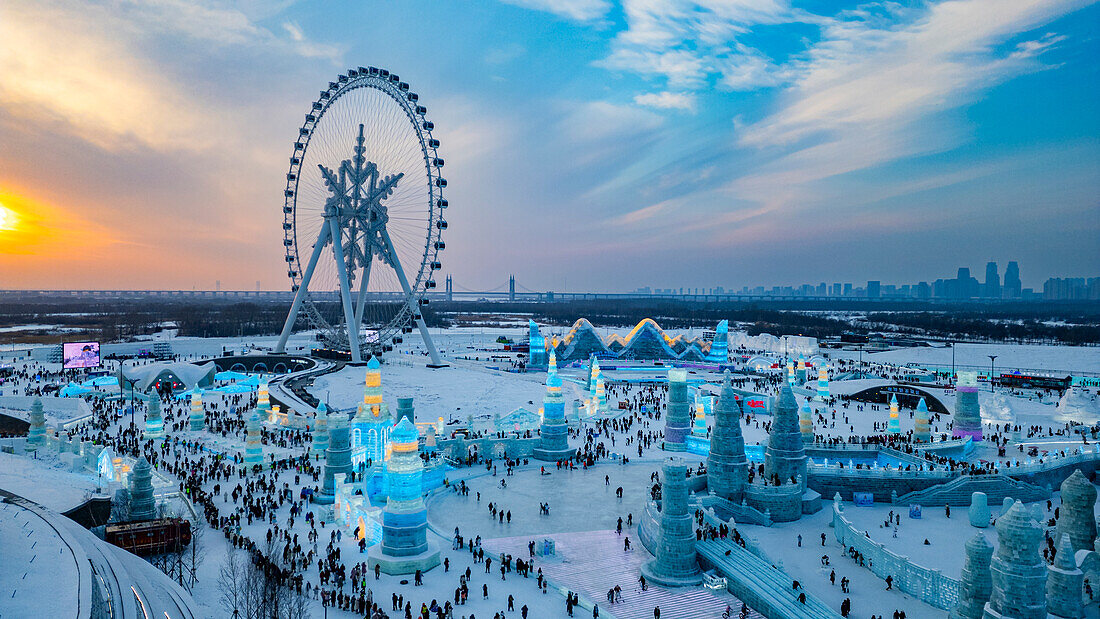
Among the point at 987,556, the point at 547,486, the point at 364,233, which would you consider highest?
the point at 364,233

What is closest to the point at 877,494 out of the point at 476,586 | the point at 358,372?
the point at 476,586

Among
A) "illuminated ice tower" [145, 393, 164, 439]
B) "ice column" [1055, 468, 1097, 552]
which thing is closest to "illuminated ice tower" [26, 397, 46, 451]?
"illuminated ice tower" [145, 393, 164, 439]

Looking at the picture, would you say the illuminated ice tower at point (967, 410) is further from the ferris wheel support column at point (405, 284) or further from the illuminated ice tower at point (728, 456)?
the ferris wheel support column at point (405, 284)

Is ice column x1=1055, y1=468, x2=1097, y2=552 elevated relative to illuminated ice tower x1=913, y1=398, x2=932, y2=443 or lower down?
elevated

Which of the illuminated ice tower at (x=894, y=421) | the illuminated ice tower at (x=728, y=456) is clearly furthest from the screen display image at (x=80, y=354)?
the illuminated ice tower at (x=894, y=421)

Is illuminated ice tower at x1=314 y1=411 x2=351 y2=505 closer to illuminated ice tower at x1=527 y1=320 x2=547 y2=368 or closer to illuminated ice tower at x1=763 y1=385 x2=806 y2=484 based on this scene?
illuminated ice tower at x1=763 y1=385 x2=806 y2=484

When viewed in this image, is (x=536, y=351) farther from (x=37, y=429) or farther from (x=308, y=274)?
(x=37, y=429)

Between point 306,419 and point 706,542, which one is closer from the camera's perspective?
point 706,542

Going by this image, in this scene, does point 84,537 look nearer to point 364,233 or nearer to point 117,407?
point 117,407
